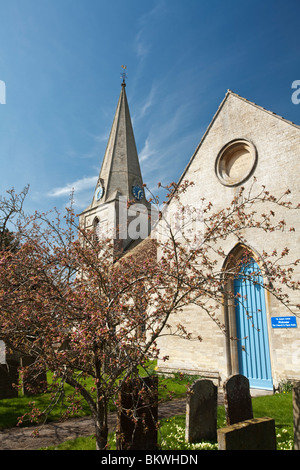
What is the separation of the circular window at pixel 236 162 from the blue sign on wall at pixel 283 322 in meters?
5.29

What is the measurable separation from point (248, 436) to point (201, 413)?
2.32 meters

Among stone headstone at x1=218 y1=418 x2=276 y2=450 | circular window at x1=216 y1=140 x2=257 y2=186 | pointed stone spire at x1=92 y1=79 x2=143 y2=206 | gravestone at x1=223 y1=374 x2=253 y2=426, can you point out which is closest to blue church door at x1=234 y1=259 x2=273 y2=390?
circular window at x1=216 y1=140 x2=257 y2=186

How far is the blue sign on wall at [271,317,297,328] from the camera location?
1028 centimetres

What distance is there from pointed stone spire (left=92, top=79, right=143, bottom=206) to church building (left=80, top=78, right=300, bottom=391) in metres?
15.6

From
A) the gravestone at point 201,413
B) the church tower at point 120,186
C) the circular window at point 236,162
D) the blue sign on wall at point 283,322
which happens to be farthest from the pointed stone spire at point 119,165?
the gravestone at point 201,413

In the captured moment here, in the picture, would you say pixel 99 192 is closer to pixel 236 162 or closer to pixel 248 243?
pixel 236 162

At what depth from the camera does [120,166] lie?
1228 inches

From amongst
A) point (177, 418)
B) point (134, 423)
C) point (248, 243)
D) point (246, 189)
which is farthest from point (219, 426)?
point (246, 189)

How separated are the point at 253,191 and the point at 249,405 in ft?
25.9

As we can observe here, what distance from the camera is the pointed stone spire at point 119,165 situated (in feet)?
99.3

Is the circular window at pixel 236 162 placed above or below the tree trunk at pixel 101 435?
above

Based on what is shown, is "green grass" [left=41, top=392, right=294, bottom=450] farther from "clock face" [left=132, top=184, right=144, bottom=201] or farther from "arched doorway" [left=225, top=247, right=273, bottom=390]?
"clock face" [left=132, top=184, right=144, bottom=201]

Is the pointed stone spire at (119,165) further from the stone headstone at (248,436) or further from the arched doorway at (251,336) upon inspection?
the stone headstone at (248,436)
